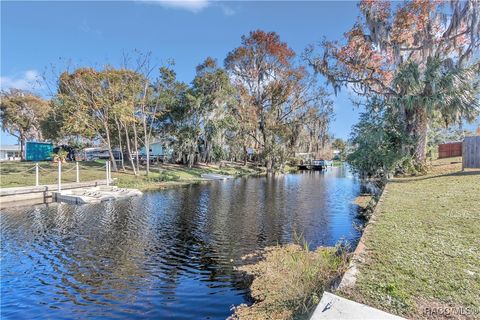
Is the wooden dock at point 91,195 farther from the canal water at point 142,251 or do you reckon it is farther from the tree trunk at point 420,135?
the tree trunk at point 420,135

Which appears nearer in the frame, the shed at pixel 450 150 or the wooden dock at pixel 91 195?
the wooden dock at pixel 91 195

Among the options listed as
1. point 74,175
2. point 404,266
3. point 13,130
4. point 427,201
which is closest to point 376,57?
point 427,201

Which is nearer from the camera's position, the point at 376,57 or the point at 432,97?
the point at 432,97

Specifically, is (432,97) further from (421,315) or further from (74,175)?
(74,175)

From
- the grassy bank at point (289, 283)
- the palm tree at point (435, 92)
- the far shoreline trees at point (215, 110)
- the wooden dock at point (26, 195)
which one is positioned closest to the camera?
the grassy bank at point (289, 283)

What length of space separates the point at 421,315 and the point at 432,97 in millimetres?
16439

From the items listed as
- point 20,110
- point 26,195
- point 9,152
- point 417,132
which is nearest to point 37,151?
point 20,110

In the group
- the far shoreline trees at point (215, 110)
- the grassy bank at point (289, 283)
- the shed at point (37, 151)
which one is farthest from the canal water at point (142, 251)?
the shed at point (37, 151)

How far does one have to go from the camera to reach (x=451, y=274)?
3.82m

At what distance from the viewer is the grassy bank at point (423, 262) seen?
3195 mm

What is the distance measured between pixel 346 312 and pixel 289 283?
171cm

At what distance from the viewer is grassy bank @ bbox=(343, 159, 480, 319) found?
320cm

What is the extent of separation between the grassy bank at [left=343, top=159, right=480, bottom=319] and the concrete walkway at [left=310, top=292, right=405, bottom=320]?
6.5 inches

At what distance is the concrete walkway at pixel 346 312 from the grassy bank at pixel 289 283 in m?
0.59
